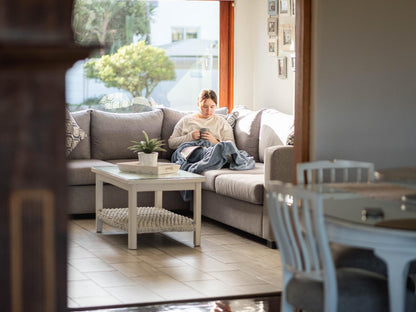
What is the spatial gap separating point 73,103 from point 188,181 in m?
2.67

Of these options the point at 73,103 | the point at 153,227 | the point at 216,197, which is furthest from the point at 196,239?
the point at 73,103

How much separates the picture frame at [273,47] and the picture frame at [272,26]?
0.06 m

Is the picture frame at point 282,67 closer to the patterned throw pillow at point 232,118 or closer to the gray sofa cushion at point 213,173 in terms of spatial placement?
the patterned throw pillow at point 232,118

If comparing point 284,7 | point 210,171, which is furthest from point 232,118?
point 284,7

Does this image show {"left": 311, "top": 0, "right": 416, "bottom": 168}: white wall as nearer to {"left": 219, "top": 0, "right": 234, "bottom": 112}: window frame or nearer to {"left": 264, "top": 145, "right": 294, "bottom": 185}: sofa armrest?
{"left": 264, "top": 145, "right": 294, "bottom": 185}: sofa armrest

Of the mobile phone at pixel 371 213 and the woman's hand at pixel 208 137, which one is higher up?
the woman's hand at pixel 208 137

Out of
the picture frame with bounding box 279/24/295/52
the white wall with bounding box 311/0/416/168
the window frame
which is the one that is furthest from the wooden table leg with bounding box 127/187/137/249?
the window frame

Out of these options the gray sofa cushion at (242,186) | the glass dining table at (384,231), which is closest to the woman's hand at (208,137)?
the gray sofa cushion at (242,186)

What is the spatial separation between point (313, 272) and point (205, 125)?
4.42 m

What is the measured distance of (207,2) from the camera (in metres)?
7.96

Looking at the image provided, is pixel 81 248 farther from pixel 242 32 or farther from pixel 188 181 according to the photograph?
pixel 242 32

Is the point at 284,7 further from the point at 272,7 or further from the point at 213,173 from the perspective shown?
the point at 213,173

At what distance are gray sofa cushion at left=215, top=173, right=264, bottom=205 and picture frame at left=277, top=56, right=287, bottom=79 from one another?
1585mm

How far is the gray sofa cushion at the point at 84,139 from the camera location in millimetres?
6953
